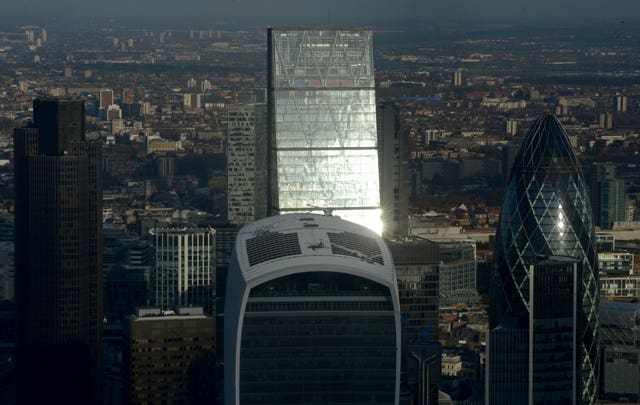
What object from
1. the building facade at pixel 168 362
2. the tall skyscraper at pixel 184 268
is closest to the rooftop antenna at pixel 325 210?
the building facade at pixel 168 362

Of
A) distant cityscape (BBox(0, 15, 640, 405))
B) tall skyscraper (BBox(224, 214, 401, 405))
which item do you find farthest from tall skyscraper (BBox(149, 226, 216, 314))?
tall skyscraper (BBox(224, 214, 401, 405))

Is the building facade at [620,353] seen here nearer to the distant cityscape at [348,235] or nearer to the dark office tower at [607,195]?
the distant cityscape at [348,235]

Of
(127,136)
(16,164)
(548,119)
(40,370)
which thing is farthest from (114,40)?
(548,119)

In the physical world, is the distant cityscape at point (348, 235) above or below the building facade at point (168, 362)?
above

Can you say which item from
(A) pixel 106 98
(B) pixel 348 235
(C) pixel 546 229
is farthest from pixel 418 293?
(A) pixel 106 98

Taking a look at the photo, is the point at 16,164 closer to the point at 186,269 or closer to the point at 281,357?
the point at 186,269

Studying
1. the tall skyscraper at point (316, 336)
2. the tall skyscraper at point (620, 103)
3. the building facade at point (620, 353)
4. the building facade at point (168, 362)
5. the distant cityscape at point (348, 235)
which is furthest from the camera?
the tall skyscraper at point (620, 103)

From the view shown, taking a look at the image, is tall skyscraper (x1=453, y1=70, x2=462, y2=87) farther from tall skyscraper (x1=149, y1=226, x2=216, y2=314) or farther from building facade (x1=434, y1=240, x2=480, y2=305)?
tall skyscraper (x1=149, y1=226, x2=216, y2=314)
